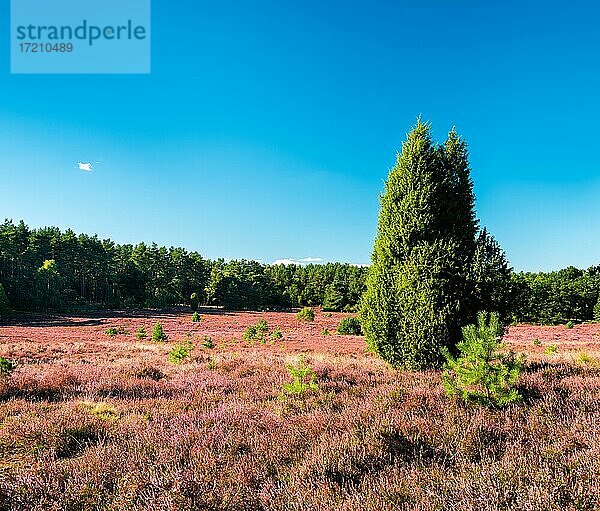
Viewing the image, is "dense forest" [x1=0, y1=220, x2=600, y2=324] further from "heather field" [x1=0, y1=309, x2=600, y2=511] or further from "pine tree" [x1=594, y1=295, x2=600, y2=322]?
"heather field" [x1=0, y1=309, x2=600, y2=511]

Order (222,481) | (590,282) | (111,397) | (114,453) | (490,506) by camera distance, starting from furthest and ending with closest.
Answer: (590,282), (111,397), (114,453), (222,481), (490,506)

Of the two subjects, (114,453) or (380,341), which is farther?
(380,341)

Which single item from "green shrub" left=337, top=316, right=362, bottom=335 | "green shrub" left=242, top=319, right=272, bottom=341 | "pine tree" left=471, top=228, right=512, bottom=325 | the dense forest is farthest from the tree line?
"pine tree" left=471, top=228, right=512, bottom=325

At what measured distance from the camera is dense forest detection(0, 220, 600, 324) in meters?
58.6

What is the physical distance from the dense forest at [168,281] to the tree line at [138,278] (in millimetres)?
147

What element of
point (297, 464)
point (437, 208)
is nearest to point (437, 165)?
point (437, 208)

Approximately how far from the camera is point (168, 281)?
8119 centimetres

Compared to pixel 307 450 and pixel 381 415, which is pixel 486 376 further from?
pixel 307 450

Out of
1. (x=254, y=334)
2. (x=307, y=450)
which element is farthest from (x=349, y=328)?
(x=307, y=450)

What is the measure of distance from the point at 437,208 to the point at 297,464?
7.52 metres

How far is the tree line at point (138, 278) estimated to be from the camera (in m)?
58.2

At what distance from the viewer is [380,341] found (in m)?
9.78

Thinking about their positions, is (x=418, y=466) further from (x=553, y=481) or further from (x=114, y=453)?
(x=114, y=453)

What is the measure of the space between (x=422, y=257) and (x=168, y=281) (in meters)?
78.3
